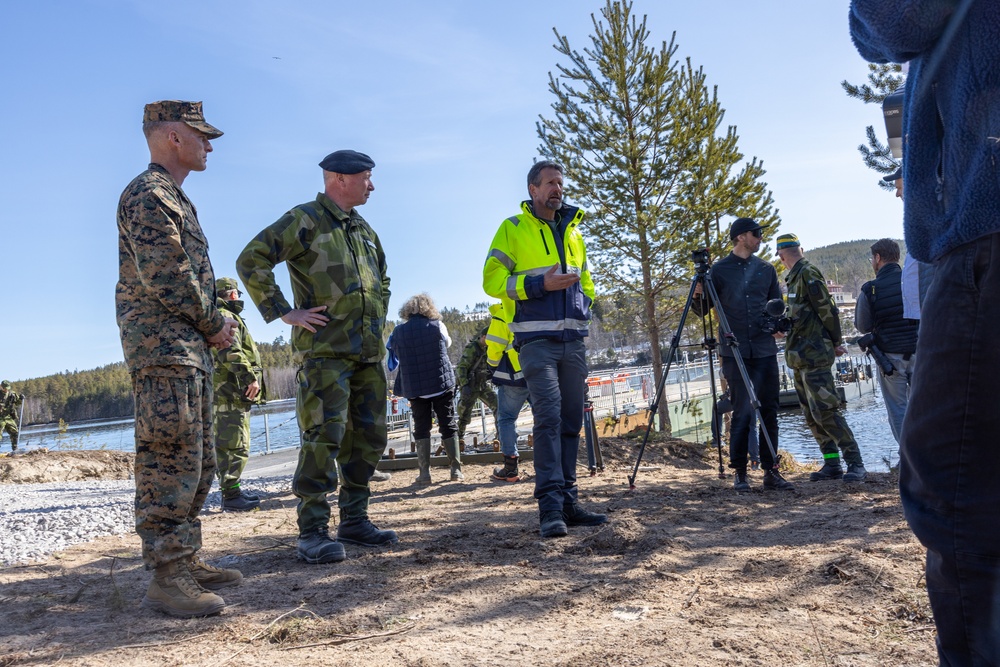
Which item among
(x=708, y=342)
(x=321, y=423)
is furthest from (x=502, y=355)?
(x=321, y=423)

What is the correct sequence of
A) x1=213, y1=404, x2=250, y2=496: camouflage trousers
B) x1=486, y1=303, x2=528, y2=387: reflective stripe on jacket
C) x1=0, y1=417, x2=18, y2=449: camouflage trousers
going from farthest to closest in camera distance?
x1=0, y1=417, x2=18, y2=449: camouflage trousers < x1=486, y1=303, x2=528, y2=387: reflective stripe on jacket < x1=213, y1=404, x2=250, y2=496: camouflage trousers

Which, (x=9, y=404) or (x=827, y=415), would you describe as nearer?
(x=827, y=415)

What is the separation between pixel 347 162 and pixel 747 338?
3.61 meters

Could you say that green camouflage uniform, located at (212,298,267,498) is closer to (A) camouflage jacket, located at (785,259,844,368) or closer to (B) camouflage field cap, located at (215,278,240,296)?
(B) camouflage field cap, located at (215,278,240,296)

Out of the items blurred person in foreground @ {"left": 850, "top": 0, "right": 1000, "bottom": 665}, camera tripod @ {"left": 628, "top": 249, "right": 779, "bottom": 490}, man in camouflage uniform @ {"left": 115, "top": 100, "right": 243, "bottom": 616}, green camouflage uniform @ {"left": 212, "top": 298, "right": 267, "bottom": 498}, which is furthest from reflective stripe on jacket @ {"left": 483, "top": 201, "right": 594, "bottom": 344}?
green camouflage uniform @ {"left": 212, "top": 298, "right": 267, "bottom": 498}

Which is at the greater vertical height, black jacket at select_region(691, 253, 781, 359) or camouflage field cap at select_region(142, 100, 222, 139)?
camouflage field cap at select_region(142, 100, 222, 139)

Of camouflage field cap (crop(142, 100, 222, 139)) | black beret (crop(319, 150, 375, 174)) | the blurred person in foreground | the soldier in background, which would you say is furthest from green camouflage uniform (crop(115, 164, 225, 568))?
the soldier in background

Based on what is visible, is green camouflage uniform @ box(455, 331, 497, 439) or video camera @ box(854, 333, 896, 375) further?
green camouflage uniform @ box(455, 331, 497, 439)

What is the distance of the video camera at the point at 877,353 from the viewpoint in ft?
19.6

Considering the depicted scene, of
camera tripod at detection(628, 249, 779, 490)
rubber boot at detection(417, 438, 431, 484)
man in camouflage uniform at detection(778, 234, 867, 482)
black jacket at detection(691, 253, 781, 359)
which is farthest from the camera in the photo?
rubber boot at detection(417, 438, 431, 484)

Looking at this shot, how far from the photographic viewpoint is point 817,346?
21.2 ft

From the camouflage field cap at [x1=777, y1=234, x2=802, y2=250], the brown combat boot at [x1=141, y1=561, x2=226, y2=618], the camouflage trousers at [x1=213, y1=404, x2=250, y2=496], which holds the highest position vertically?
the camouflage field cap at [x1=777, y1=234, x2=802, y2=250]

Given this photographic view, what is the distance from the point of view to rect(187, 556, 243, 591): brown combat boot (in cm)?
309

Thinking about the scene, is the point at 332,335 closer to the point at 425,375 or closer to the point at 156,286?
the point at 156,286
